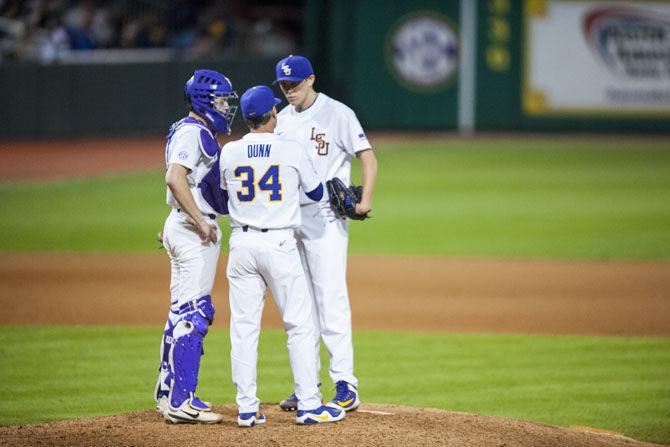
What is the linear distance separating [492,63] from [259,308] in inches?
833

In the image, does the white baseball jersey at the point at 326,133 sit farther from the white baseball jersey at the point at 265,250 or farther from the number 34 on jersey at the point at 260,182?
the number 34 on jersey at the point at 260,182

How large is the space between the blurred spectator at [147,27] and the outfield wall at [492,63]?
1084 millimetres

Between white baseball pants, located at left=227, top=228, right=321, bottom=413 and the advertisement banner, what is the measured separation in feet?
69.3

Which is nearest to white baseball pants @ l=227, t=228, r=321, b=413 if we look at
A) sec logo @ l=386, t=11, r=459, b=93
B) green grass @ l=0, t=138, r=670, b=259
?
green grass @ l=0, t=138, r=670, b=259

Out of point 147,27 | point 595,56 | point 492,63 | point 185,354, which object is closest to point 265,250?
point 185,354

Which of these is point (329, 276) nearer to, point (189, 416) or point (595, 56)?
point (189, 416)

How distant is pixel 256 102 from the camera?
5582 millimetres

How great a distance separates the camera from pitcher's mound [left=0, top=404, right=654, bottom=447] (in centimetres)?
539

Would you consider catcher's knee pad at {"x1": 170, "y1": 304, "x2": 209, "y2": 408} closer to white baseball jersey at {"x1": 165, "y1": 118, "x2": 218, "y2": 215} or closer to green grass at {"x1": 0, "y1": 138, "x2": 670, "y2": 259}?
white baseball jersey at {"x1": 165, "y1": 118, "x2": 218, "y2": 215}

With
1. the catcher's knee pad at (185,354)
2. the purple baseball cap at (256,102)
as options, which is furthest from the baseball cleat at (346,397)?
the purple baseball cap at (256,102)

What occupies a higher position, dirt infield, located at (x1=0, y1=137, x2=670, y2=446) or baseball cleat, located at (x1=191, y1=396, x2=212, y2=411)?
baseball cleat, located at (x1=191, y1=396, x2=212, y2=411)

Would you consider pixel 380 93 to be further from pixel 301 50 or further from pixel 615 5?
pixel 615 5

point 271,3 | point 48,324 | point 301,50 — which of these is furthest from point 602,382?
point 271,3

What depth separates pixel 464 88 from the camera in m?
26.1
